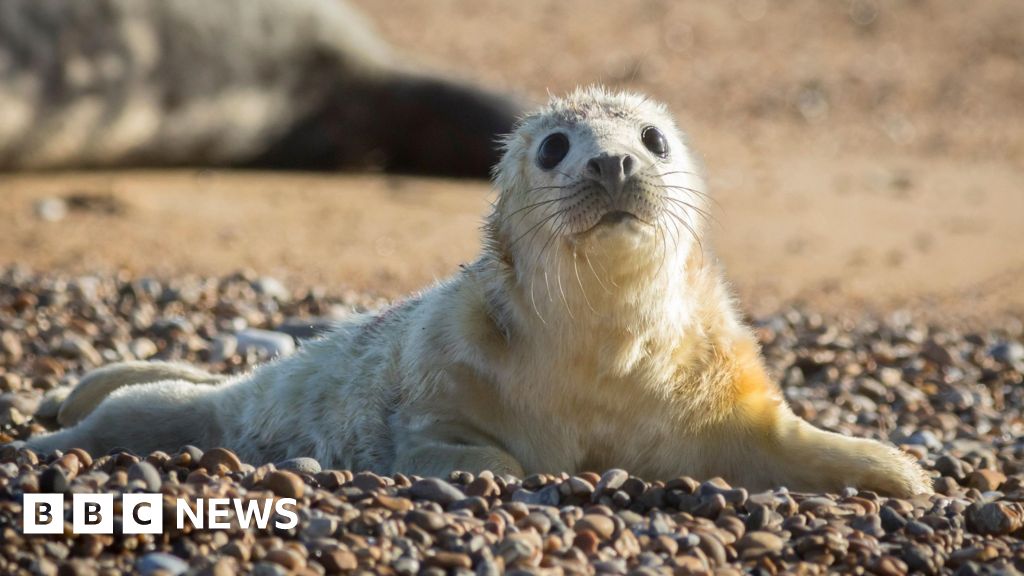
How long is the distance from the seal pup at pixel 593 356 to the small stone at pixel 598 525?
45 cm

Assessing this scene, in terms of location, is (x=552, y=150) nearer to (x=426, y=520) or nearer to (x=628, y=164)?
(x=628, y=164)

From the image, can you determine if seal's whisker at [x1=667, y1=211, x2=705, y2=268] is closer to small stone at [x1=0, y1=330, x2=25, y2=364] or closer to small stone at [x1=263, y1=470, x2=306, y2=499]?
small stone at [x1=263, y1=470, x2=306, y2=499]

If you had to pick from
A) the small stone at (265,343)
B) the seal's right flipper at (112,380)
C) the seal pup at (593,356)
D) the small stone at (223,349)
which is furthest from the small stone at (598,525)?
the small stone at (223,349)

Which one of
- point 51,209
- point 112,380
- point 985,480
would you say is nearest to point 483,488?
point 985,480

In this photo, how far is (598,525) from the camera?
299cm

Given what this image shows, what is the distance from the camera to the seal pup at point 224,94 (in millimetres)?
8914

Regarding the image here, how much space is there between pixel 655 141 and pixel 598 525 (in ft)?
3.83

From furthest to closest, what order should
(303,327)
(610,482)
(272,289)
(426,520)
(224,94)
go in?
1. (224,94)
2. (272,289)
3. (303,327)
4. (610,482)
5. (426,520)

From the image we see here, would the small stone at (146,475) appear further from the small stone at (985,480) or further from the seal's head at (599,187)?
the small stone at (985,480)

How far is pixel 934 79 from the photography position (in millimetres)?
13312

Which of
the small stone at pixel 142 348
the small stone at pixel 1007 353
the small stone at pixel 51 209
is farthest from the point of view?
the small stone at pixel 51 209

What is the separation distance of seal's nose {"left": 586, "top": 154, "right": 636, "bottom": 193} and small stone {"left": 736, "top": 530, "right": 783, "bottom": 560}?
2.78ft

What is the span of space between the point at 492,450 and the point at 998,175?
26.6 feet

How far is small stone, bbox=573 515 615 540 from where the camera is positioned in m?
2.97
